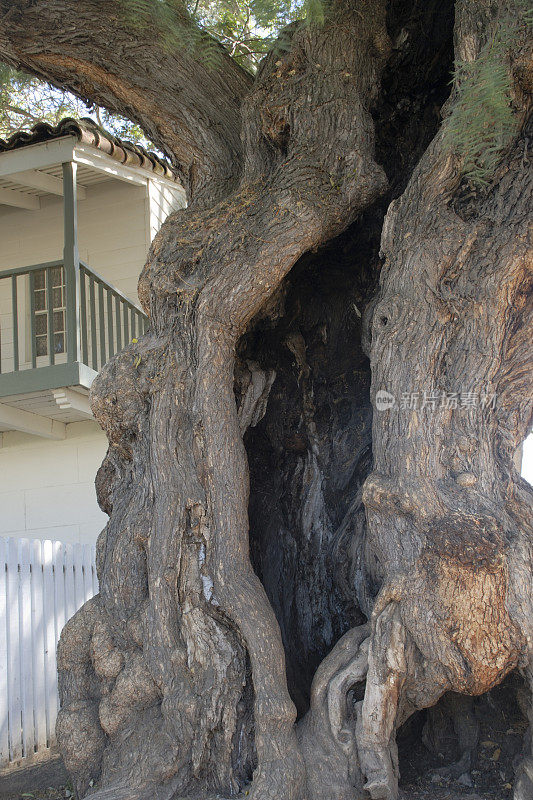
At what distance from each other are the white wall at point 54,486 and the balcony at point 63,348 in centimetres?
27

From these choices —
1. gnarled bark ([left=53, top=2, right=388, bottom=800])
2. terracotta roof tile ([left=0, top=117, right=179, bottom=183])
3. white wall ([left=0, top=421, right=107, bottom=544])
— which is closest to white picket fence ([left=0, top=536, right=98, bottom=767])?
gnarled bark ([left=53, top=2, right=388, bottom=800])

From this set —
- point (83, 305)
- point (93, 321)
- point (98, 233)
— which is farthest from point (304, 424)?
point (98, 233)

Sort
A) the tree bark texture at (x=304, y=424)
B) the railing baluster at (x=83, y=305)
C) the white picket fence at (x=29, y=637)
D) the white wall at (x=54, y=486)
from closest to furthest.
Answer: the tree bark texture at (x=304, y=424), the white picket fence at (x=29, y=637), the railing baluster at (x=83, y=305), the white wall at (x=54, y=486)

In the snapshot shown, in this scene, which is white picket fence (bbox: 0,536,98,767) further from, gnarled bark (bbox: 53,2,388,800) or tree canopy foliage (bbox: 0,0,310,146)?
tree canopy foliage (bbox: 0,0,310,146)

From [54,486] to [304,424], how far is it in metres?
5.46

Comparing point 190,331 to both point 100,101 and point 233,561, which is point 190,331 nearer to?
point 233,561

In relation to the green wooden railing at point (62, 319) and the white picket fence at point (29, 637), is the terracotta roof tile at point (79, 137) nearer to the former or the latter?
the green wooden railing at point (62, 319)

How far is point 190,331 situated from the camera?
4398 millimetres

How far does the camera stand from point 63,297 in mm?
10336

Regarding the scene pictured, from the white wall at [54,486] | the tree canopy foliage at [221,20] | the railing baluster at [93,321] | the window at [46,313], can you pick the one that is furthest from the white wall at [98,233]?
the tree canopy foliage at [221,20]

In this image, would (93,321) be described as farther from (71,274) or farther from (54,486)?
(54,486)

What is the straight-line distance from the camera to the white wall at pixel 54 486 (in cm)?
953

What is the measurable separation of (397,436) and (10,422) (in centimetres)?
637

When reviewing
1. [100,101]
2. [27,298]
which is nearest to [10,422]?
[27,298]
